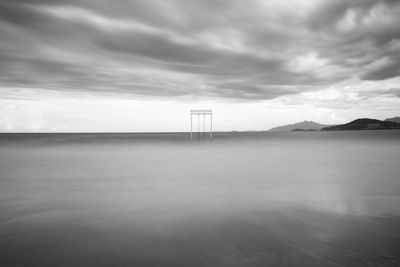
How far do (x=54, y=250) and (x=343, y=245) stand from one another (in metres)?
7.80

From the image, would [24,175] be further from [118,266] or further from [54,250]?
[118,266]

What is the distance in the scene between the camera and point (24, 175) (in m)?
17.8

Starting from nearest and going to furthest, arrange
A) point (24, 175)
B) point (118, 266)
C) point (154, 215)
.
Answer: point (118, 266)
point (154, 215)
point (24, 175)

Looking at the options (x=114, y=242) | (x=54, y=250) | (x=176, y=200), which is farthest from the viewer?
(x=176, y=200)

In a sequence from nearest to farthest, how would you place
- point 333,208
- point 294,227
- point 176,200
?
point 294,227 < point 333,208 < point 176,200

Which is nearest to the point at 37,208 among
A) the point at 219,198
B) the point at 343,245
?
the point at 219,198

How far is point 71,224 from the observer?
25.1ft

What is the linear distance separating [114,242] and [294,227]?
573cm

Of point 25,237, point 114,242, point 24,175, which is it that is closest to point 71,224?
point 25,237

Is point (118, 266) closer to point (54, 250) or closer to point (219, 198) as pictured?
point (54, 250)

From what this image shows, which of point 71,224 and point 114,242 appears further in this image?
point 71,224

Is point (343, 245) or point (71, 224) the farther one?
point (71, 224)

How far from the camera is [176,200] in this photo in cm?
1096

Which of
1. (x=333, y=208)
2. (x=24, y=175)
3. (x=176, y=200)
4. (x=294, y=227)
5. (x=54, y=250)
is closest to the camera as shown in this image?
(x=54, y=250)
